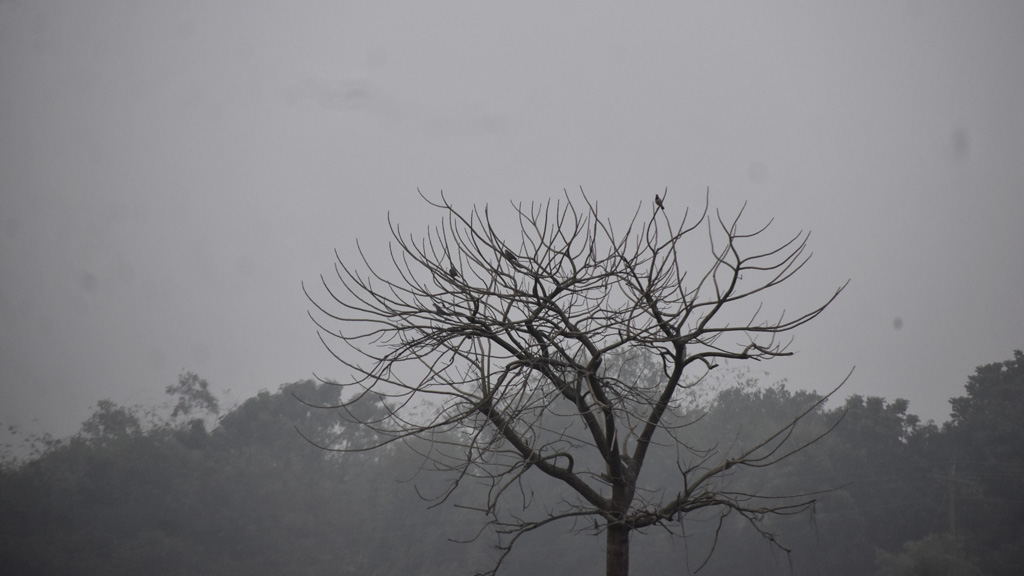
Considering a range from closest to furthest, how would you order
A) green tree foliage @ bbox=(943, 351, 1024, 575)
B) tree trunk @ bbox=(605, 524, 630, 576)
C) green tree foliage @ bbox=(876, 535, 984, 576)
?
tree trunk @ bbox=(605, 524, 630, 576)
green tree foliage @ bbox=(876, 535, 984, 576)
green tree foliage @ bbox=(943, 351, 1024, 575)

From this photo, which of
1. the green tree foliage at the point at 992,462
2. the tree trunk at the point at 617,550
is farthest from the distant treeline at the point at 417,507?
the tree trunk at the point at 617,550

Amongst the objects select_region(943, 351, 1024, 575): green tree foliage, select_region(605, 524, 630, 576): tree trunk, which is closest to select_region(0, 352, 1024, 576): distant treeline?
select_region(943, 351, 1024, 575): green tree foliage

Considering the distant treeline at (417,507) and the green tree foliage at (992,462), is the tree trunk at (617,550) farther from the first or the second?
the green tree foliage at (992,462)

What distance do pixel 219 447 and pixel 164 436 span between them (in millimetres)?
2458

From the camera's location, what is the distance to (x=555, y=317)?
331cm

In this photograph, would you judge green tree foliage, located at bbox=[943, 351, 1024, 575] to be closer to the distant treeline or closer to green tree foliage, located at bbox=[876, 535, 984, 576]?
the distant treeline

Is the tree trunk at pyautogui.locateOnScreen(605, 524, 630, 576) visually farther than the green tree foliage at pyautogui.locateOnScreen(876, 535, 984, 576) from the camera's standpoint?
No

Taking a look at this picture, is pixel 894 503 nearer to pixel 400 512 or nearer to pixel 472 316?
pixel 400 512

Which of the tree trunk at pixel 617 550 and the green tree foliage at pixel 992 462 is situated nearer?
the tree trunk at pixel 617 550

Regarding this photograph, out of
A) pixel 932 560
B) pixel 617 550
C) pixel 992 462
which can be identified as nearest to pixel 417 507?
A: pixel 932 560

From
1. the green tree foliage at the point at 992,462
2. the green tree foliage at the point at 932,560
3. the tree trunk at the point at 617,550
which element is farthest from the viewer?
the green tree foliage at the point at 992,462

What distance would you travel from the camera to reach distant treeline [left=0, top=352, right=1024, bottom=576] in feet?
82.1

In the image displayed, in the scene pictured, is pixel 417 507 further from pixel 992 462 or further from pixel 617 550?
pixel 617 550

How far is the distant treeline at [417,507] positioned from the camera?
25.0m
